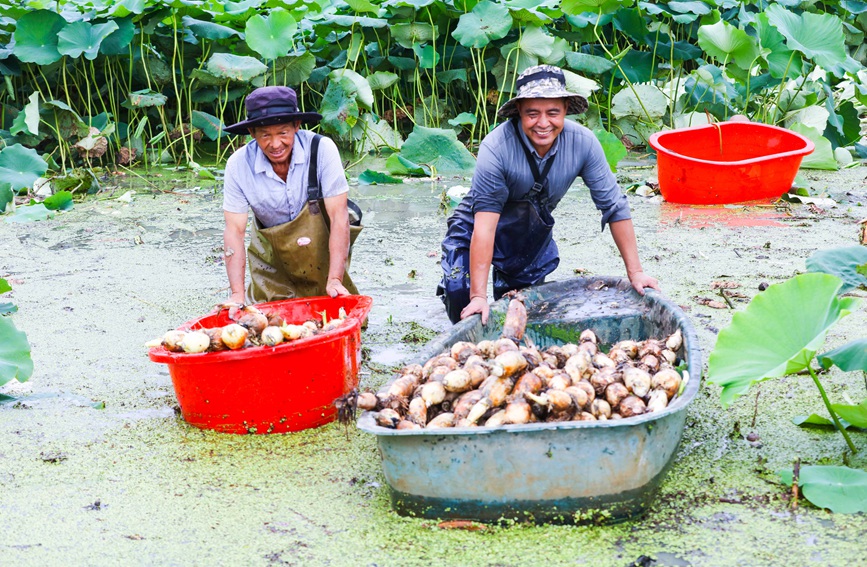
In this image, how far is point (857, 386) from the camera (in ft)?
10.0

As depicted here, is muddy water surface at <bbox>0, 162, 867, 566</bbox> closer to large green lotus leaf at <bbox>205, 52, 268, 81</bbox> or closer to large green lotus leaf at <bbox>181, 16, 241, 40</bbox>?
large green lotus leaf at <bbox>205, 52, 268, 81</bbox>

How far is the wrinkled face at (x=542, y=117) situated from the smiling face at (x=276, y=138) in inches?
33.3

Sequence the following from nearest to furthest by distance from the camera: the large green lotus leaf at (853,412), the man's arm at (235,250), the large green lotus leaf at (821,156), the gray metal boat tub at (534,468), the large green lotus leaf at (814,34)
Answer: the gray metal boat tub at (534,468), the large green lotus leaf at (853,412), the man's arm at (235,250), the large green lotus leaf at (814,34), the large green lotus leaf at (821,156)

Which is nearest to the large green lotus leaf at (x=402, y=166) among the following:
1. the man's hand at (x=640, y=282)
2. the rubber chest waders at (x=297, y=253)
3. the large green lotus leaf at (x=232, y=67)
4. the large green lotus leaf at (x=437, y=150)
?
the large green lotus leaf at (x=437, y=150)

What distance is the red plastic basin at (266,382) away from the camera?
2.74 meters

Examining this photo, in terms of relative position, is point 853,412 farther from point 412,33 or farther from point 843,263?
point 412,33

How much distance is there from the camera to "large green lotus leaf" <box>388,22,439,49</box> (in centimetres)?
789

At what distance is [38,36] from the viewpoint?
7078mm

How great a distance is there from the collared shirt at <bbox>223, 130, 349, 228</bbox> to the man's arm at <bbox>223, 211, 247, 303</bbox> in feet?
0.13

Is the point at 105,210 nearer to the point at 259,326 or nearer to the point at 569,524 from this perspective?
the point at 259,326

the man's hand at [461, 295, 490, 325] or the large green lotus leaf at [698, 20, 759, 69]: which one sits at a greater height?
the large green lotus leaf at [698, 20, 759, 69]

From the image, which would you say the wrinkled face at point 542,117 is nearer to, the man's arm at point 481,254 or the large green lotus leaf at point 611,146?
the man's arm at point 481,254

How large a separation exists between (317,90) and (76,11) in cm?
210

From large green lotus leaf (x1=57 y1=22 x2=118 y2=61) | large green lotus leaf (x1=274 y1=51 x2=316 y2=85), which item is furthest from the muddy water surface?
large green lotus leaf (x1=274 y1=51 x2=316 y2=85)
